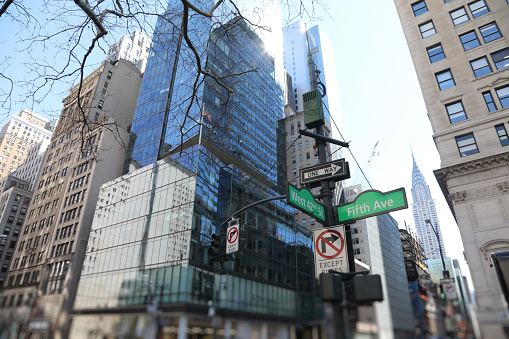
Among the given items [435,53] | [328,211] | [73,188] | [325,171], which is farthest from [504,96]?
[73,188]

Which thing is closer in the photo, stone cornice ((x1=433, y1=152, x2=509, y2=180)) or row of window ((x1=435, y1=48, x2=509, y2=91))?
stone cornice ((x1=433, y1=152, x2=509, y2=180))

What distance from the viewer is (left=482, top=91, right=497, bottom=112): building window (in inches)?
1013

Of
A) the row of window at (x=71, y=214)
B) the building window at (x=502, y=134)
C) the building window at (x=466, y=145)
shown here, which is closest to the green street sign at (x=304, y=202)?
the building window at (x=466, y=145)

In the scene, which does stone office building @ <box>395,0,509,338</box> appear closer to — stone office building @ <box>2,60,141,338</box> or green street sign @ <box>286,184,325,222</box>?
green street sign @ <box>286,184,325,222</box>

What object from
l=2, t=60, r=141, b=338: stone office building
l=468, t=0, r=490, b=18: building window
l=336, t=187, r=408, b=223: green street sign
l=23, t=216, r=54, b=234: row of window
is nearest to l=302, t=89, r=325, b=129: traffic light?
l=336, t=187, r=408, b=223: green street sign

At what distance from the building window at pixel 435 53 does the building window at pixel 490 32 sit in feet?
10.9

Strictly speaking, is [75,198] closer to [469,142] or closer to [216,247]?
[216,247]

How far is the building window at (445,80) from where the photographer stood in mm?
28312

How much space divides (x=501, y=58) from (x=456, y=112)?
5.67 m

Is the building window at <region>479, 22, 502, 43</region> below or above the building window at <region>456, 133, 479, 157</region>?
above

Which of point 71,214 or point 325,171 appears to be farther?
point 71,214

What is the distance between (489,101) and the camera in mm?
26078

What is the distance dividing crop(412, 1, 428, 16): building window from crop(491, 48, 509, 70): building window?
8.70 m

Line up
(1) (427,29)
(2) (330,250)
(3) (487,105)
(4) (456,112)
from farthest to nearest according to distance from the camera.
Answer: (1) (427,29)
(4) (456,112)
(3) (487,105)
(2) (330,250)
